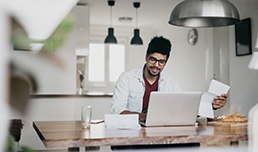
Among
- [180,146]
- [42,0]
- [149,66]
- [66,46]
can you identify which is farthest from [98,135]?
[66,46]

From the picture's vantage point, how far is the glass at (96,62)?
7.12 meters

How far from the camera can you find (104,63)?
7.23 m

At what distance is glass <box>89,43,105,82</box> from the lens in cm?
712

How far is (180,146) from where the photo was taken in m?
1.62

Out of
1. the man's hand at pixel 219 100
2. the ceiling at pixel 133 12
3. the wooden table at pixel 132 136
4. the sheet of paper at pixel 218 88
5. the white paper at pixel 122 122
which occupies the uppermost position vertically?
the ceiling at pixel 133 12

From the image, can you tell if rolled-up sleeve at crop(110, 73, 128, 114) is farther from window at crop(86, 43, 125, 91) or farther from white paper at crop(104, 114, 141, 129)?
window at crop(86, 43, 125, 91)

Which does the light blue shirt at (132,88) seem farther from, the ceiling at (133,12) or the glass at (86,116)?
the ceiling at (133,12)

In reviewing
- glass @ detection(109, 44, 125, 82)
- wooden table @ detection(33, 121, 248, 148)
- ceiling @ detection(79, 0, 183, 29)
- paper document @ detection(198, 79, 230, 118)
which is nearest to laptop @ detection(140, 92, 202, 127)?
wooden table @ detection(33, 121, 248, 148)

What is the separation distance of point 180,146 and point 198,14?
2.60 ft

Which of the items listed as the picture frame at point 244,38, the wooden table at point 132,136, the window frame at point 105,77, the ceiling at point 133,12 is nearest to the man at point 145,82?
the wooden table at point 132,136

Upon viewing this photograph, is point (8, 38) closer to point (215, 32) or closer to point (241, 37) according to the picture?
point (241, 37)

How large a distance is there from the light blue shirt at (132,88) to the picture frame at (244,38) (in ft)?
6.70

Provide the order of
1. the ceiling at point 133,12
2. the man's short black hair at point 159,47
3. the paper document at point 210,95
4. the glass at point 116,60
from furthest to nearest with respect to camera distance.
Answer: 1. the glass at point 116,60
2. the ceiling at point 133,12
3. the man's short black hair at point 159,47
4. the paper document at point 210,95

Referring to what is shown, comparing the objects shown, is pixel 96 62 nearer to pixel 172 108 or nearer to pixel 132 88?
pixel 132 88
